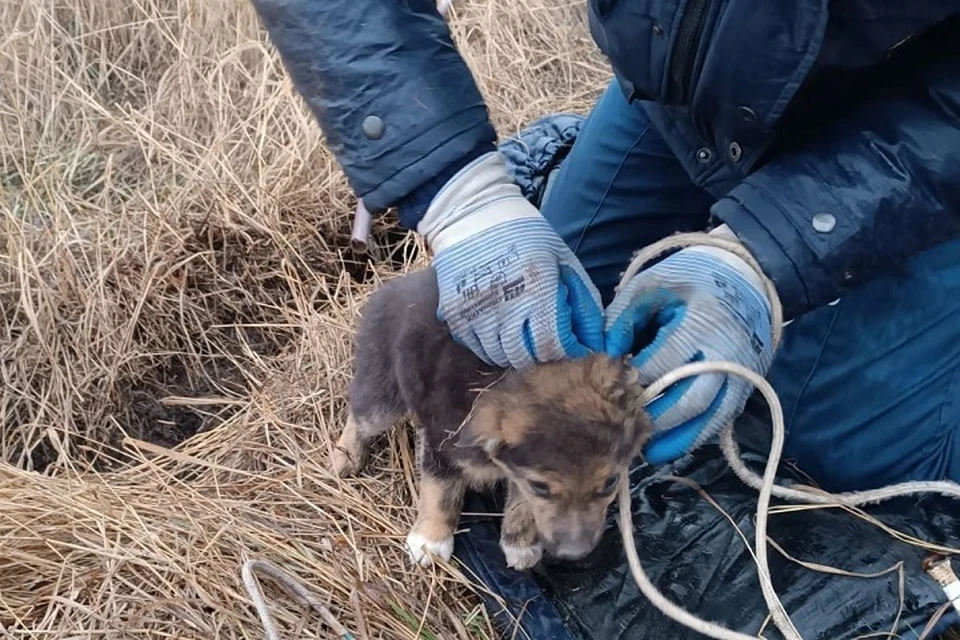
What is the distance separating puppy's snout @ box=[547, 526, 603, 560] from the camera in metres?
2.12

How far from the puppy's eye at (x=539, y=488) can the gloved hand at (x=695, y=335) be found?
218 millimetres

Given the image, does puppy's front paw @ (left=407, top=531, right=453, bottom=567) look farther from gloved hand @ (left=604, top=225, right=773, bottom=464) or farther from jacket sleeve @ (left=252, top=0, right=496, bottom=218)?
jacket sleeve @ (left=252, top=0, right=496, bottom=218)

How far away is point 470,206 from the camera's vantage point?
2109 millimetres

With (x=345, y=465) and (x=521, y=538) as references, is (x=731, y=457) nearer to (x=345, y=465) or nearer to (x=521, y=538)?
(x=521, y=538)

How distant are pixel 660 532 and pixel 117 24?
3.45 m

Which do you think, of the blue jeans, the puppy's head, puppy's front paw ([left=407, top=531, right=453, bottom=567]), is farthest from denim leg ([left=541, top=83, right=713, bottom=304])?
the puppy's head

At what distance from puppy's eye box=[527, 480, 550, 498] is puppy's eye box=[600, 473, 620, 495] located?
0.11m

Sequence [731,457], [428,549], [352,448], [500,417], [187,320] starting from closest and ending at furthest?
[500,417], [731,457], [428,549], [352,448], [187,320]

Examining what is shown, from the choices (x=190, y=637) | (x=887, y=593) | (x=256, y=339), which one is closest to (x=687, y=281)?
(x=887, y=593)

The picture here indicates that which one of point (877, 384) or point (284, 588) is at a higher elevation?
point (877, 384)

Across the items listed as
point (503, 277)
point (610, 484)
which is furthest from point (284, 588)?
point (503, 277)

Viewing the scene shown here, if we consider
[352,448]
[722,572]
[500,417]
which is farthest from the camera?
[352,448]

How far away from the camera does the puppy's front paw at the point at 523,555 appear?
237 cm

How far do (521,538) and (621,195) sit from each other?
1.16m
